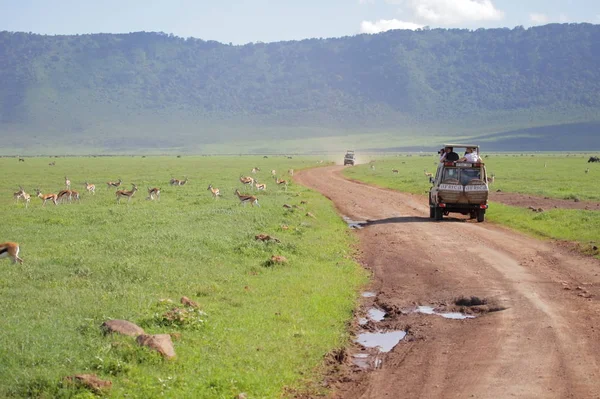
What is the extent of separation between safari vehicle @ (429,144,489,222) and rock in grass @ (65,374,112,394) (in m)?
18.3

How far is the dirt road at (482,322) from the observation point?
9133 millimetres

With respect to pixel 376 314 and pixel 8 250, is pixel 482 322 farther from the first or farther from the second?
pixel 8 250

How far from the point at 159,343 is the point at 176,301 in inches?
105

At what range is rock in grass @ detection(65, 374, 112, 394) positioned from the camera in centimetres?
841

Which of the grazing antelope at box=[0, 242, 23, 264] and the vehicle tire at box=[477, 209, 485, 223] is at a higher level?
the grazing antelope at box=[0, 242, 23, 264]

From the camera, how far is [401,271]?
54.2ft

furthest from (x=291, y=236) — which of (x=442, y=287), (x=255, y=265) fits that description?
(x=442, y=287)

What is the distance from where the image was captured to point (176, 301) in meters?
12.3

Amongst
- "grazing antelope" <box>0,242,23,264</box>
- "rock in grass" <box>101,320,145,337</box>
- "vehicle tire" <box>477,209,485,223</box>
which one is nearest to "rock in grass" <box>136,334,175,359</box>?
"rock in grass" <box>101,320,145,337</box>

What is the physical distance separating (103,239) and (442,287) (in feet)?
27.6

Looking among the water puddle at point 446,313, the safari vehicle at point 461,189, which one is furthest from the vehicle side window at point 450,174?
the water puddle at point 446,313

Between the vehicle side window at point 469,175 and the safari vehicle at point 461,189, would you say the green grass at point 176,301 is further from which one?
the vehicle side window at point 469,175

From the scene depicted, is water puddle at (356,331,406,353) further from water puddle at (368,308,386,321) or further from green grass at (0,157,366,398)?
water puddle at (368,308,386,321)

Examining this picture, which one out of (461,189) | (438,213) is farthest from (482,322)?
(438,213)
